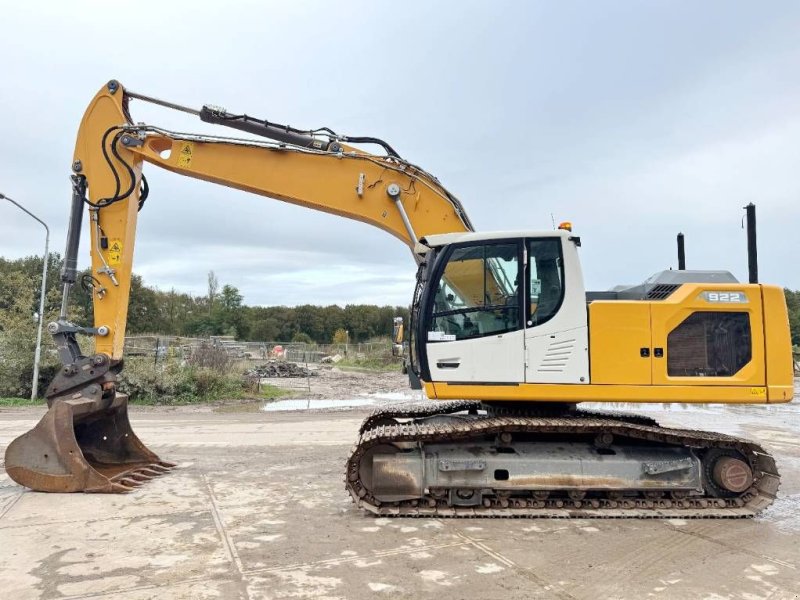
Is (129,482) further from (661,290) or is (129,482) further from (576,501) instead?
(661,290)

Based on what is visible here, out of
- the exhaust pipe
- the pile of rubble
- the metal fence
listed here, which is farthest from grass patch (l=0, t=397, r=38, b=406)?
the exhaust pipe

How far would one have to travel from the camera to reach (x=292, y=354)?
38812 mm

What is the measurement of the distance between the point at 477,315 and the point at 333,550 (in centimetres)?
258

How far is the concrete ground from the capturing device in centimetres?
409

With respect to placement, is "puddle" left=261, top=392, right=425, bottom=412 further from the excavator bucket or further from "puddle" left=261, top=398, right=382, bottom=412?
the excavator bucket

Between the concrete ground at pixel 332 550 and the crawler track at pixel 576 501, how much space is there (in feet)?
0.38

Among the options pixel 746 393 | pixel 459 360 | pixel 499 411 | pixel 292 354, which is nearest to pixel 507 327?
pixel 459 360

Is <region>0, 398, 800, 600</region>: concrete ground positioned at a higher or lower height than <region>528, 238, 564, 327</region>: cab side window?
lower

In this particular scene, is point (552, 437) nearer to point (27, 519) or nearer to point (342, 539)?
point (342, 539)

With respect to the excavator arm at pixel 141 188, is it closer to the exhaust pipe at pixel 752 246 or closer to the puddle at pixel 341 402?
the exhaust pipe at pixel 752 246

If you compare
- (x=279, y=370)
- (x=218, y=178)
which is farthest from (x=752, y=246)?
(x=279, y=370)

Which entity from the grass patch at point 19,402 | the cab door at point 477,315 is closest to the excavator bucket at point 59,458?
the cab door at point 477,315

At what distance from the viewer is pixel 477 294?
19.8 ft

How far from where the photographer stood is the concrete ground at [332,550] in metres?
4.09
